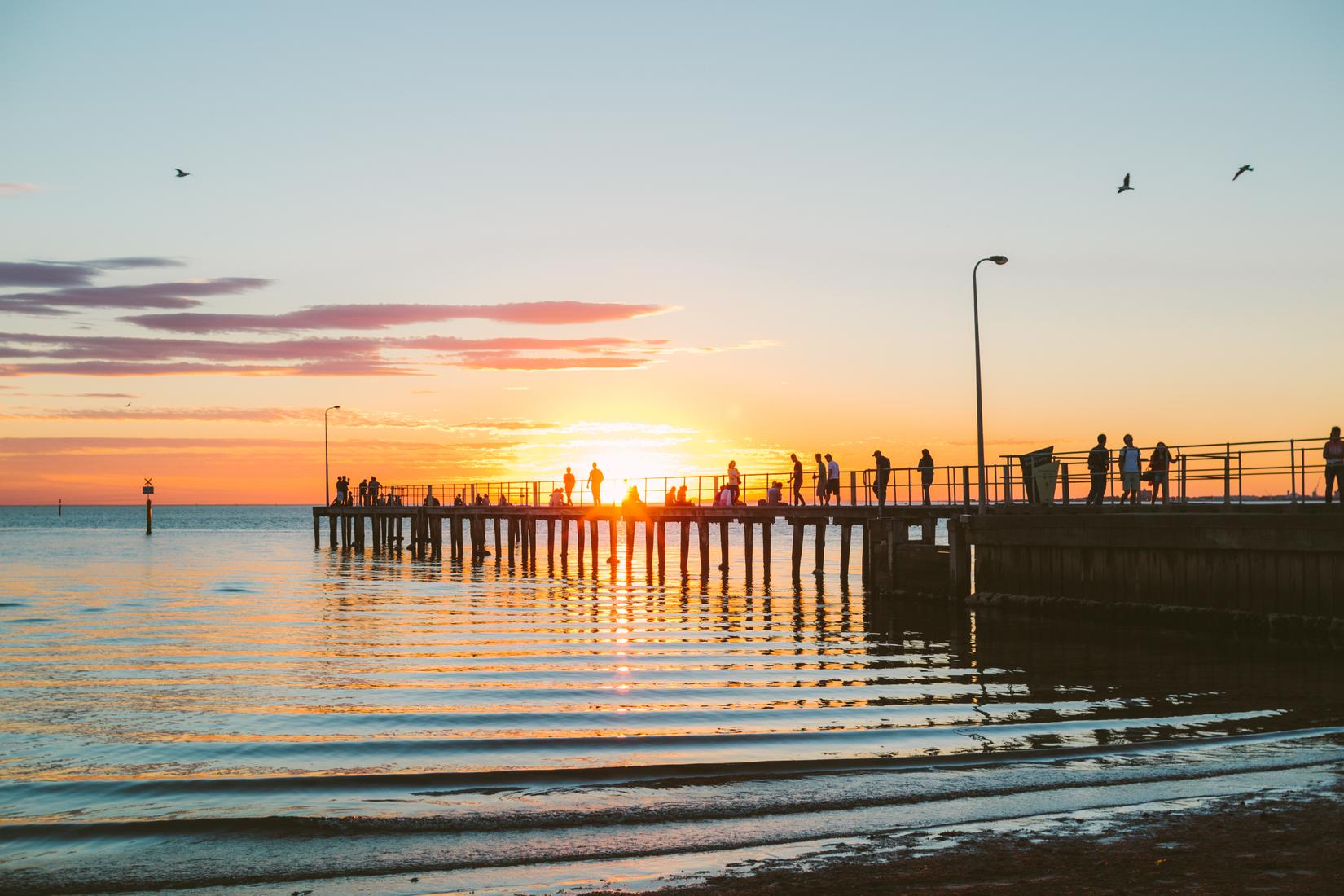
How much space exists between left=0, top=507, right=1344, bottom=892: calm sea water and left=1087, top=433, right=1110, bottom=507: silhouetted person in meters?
4.70

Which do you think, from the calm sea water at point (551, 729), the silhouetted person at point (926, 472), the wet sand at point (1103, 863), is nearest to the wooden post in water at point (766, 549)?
the silhouetted person at point (926, 472)

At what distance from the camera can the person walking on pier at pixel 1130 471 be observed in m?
28.7

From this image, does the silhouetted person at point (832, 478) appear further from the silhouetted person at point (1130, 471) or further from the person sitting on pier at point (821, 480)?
the silhouetted person at point (1130, 471)

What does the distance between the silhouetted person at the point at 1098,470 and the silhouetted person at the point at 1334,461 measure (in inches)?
223

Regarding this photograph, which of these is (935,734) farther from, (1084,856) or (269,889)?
(269,889)

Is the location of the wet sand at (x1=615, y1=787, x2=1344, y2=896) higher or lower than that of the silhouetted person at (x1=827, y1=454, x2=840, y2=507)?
lower

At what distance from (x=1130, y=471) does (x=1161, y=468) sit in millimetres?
1166

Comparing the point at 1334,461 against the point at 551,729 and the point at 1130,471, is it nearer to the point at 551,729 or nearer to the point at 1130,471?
the point at 1130,471

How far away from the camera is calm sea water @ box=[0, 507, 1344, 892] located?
9602 mm

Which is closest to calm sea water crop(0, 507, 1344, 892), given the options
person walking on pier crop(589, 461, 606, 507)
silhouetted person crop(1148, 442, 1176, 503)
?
silhouetted person crop(1148, 442, 1176, 503)

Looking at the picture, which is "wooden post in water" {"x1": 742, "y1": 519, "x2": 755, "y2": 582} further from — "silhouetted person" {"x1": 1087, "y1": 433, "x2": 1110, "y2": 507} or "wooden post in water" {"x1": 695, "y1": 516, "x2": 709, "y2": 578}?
"silhouetted person" {"x1": 1087, "y1": 433, "x2": 1110, "y2": 507}

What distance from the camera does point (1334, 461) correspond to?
23406 mm

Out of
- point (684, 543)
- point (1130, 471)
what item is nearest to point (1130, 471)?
point (1130, 471)

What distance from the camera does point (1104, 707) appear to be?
596 inches
